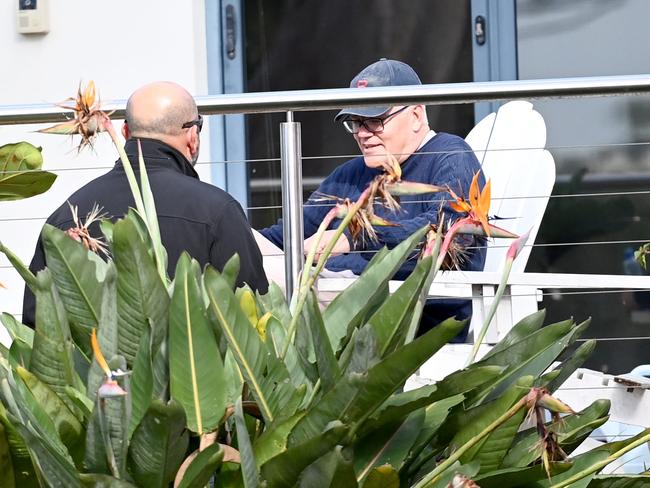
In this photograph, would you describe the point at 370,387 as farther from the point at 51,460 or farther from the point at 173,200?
the point at 173,200

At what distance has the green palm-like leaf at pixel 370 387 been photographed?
1.35m

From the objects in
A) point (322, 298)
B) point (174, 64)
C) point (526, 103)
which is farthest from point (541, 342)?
point (174, 64)

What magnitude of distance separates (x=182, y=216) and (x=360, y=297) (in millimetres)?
1335

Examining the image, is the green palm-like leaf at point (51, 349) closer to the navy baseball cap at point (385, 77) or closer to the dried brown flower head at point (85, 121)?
the dried brown flower head at point (85, 121)

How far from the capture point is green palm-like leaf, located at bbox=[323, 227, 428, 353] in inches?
62.7

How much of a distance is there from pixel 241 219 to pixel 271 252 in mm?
658

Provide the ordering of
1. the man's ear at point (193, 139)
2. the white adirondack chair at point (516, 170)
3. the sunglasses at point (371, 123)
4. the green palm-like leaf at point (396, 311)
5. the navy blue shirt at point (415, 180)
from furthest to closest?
1. the white adirondack chair at point (516, 170)
2. the sunglasses at point (371, 123)
3. the navy blue shirt at point (415, 180)
4. the man's ear at point (193, 139)
5. the green palm-like leaf at point (396, 311)

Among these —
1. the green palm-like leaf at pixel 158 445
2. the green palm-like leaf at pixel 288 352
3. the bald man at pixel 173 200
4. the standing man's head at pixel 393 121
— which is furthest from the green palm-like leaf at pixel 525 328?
the standing man's head at pixel 393 121

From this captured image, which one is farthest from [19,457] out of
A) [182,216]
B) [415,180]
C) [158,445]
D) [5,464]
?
[415,180]

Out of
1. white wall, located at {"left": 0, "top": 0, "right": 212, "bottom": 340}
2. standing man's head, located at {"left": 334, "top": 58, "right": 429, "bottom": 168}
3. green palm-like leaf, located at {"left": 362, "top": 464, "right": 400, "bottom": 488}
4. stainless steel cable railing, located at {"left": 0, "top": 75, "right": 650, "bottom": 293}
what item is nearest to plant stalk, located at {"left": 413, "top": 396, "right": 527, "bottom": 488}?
green palm-like leaf, located at {"left": 362, "top": 464, "right": 400, "bottom": 488}

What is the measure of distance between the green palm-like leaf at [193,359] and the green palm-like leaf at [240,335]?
0.06 ft

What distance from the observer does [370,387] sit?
1.37m

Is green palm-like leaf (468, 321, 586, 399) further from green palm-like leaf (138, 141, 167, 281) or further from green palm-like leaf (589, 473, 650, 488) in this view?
green palm-like leaf (138, 141, 167, 281)

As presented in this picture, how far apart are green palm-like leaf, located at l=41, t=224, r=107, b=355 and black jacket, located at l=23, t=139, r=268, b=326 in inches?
48.9
